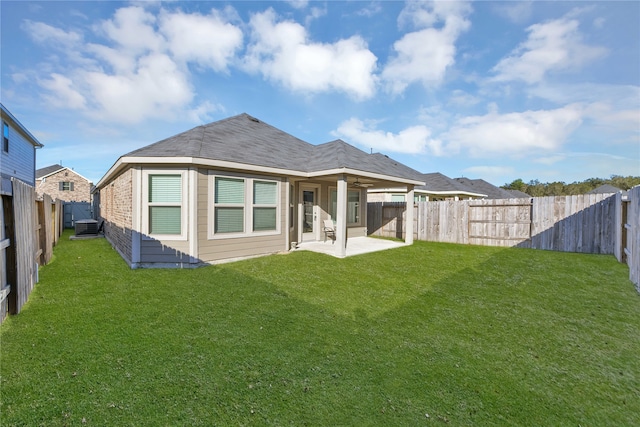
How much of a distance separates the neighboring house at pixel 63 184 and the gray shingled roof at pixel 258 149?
3009 centimetres

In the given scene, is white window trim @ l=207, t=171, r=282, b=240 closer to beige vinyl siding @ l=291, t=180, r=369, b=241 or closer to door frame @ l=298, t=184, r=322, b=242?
beige vinyl siding @ l=291, t=180, r=369, b=241

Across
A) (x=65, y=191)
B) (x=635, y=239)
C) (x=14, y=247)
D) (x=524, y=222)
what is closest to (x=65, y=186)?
(x=65, y=191)

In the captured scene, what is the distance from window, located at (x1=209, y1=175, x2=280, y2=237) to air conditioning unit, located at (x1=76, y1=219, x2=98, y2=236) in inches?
466

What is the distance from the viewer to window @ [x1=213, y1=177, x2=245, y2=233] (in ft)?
23.6

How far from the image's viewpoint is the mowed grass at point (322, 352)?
217 centimetres

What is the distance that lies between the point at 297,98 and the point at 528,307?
46.4 ft

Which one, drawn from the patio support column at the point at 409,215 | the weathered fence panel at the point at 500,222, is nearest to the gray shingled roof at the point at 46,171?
the patio support column at the point at 409,215

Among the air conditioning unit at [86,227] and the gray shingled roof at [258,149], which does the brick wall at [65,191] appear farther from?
the gray shingled roof at [258,149]

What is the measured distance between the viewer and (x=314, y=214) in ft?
36.2

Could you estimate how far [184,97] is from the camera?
605 inches

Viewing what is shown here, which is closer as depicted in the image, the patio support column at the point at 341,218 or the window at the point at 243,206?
the window at the point at 243,206

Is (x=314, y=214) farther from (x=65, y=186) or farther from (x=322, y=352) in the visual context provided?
(x=65, y=186)

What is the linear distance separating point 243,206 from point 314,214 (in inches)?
156

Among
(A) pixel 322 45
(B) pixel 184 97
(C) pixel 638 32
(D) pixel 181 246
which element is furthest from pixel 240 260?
(C) pixel 638 32
